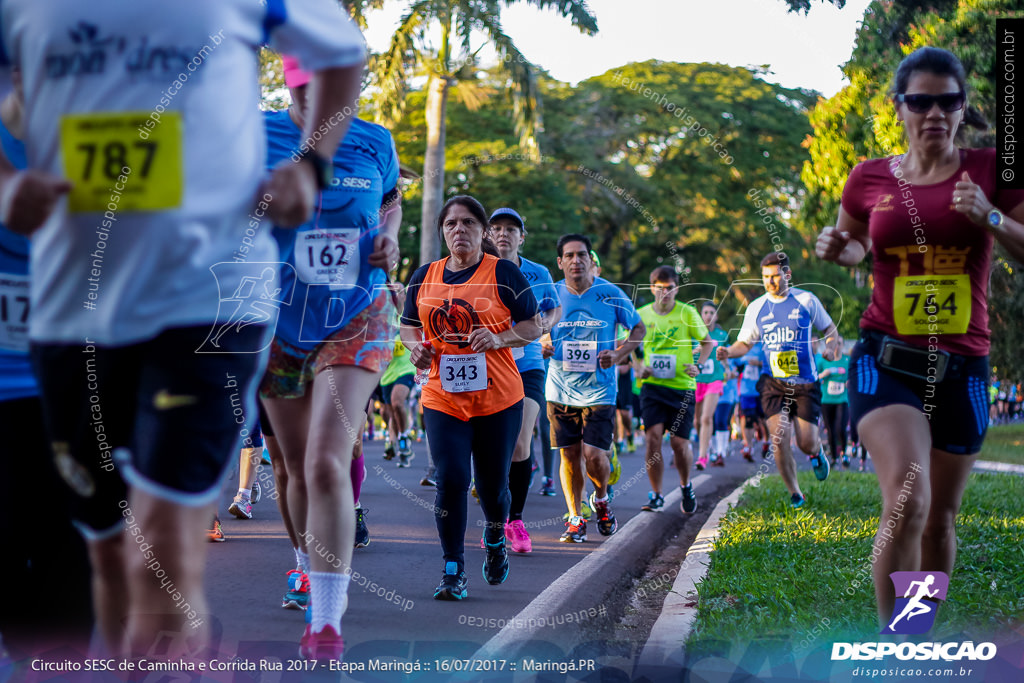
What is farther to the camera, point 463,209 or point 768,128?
point 768,128

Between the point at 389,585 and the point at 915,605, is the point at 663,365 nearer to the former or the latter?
the point at 389,585

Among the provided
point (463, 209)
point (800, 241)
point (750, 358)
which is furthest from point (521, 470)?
point (800, 241)

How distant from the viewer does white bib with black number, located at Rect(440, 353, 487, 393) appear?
18.0ft

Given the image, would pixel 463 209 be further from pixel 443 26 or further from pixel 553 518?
pixel 443 26

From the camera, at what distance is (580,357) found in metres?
8.00

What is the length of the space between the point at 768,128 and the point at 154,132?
89.3 ft

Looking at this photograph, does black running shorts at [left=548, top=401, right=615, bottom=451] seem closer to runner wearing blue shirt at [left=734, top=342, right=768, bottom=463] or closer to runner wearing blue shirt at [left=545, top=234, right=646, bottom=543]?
runner wearing blue shirt at [left=545, top=234, right=646, bottom=543]

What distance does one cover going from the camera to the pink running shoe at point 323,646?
312 centimetres

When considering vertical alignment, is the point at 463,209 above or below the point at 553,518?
above

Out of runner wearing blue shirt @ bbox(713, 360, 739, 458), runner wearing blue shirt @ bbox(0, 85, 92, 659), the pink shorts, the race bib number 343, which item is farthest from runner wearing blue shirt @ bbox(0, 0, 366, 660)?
runner wearing blue shirt @ bbox(713, 360, 739, 458)

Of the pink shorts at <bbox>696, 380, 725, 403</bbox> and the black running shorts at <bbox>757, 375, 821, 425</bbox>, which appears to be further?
the pink shorts at <bbox>696, 380, 725, 403</bbox>

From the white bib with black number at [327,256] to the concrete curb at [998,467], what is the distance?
12.8 meters

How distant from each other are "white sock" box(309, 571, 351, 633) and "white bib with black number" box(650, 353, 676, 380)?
646 cm

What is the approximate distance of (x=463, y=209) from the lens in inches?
222
